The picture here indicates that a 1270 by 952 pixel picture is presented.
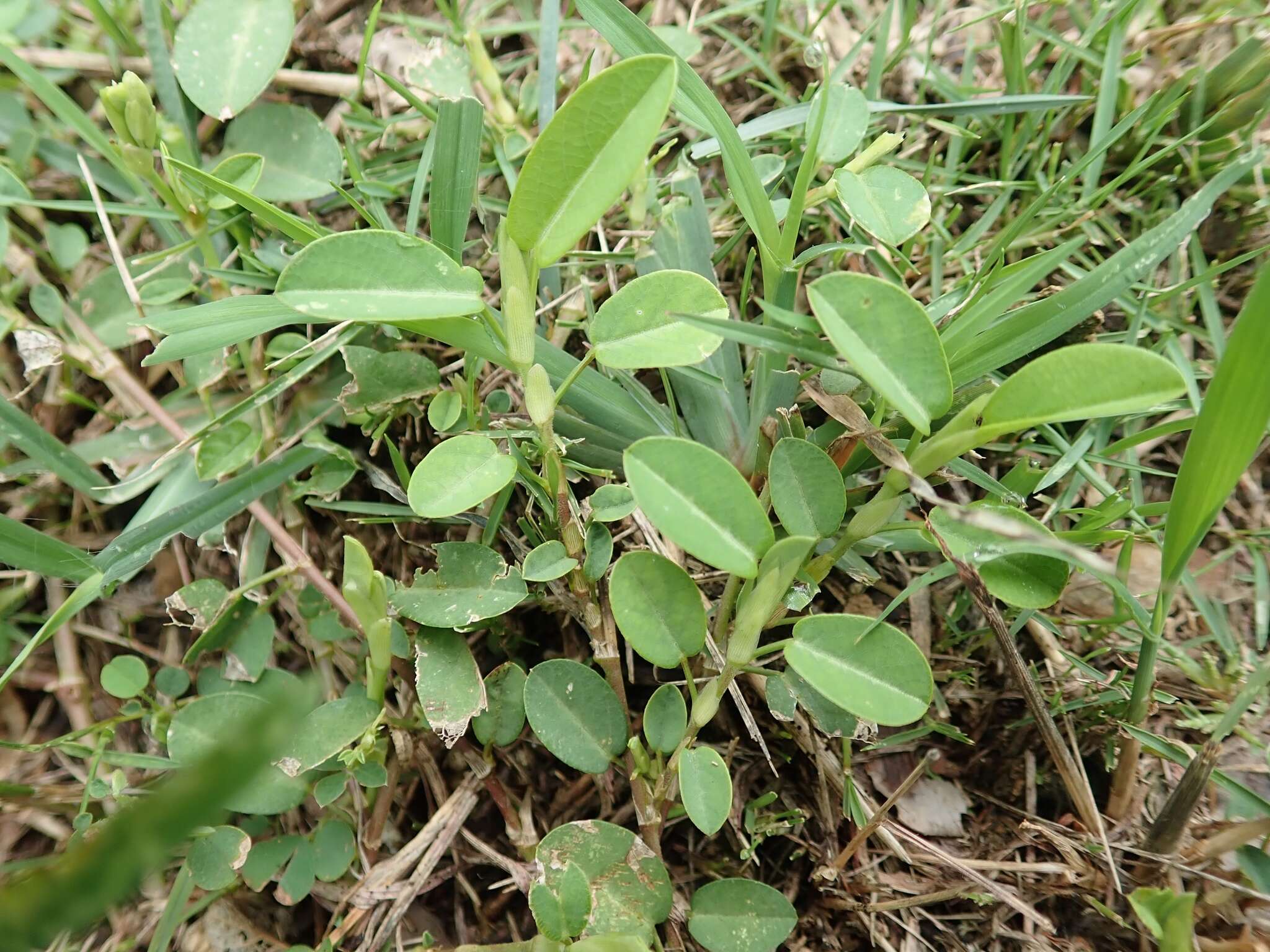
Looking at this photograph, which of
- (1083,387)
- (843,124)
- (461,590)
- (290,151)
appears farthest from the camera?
(290,151)

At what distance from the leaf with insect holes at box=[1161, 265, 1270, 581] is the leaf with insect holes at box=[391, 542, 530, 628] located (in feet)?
2.52

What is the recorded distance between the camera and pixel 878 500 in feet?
3.11

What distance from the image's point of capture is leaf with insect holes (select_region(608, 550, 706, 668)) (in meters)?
0.94

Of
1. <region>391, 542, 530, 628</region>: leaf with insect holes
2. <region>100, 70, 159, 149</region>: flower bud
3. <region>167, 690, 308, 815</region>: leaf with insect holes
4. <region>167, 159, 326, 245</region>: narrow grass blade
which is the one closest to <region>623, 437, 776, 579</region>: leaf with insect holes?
<region>391, 542, 530, 628</region>: leaf with insect holes

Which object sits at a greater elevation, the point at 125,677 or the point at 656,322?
the point at 656,322

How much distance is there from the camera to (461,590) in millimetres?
1133

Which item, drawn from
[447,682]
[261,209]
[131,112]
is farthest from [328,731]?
[131,112]

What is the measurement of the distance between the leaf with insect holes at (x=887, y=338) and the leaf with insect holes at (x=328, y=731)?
0.80m

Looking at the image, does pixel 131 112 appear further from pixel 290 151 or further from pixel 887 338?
pixel 887 338

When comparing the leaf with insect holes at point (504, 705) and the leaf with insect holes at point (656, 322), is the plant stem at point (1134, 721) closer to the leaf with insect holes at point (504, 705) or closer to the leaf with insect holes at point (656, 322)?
the leaf with insect holes at point (656, 322)

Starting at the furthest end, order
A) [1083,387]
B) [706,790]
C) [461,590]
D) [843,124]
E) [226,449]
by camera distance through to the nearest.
Result: 1. [226,449]
2. [843,124]
3. [461,590]
4. [706,790]
5. [1083,387]

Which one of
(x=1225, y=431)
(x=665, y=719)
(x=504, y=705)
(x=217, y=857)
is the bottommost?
(x=217, y=857)

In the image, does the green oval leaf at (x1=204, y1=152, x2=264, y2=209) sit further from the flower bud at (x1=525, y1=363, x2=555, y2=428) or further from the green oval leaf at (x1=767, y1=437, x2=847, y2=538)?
the green oval leaf at (x1=767, y1=437, x2=847, y2=538)

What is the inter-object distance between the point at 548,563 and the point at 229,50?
3.56 ft
